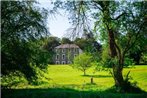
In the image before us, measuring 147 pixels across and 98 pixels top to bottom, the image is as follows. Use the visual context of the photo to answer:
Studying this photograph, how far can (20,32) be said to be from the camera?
24828 mm

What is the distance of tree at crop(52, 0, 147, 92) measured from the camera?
88.1 ft

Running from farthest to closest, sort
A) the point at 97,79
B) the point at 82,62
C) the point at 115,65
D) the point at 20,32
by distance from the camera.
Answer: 1. the point at 82,62
2. the point at 97,79
3. the point at 115,65
4. the point at 20,32

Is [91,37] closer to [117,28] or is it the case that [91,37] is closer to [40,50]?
[117,28]

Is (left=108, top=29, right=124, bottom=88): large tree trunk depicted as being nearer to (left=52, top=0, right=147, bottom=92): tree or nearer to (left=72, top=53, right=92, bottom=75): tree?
(left=52, top=0, right=147, bottom=92): tree

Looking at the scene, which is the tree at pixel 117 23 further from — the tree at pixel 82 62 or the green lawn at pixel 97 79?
the tree at pixel 82 62

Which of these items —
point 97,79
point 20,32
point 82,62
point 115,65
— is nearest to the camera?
point 20,32

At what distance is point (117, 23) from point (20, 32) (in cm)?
696

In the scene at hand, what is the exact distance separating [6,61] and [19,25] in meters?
2.54

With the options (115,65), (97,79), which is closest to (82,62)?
(97,79)

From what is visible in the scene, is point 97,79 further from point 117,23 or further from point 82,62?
point 117,23

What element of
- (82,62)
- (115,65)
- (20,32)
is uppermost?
(20,32)

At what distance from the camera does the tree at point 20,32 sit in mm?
23797

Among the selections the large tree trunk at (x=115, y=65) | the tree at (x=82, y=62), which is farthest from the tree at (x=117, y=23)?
the tree at (x=82, y=62)

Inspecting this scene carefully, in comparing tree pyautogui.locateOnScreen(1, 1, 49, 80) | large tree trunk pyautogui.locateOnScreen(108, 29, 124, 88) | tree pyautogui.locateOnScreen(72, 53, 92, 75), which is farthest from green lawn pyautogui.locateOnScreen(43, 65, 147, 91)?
tree pyautogui.locateOnScreen(1, 1, 49, 80)
